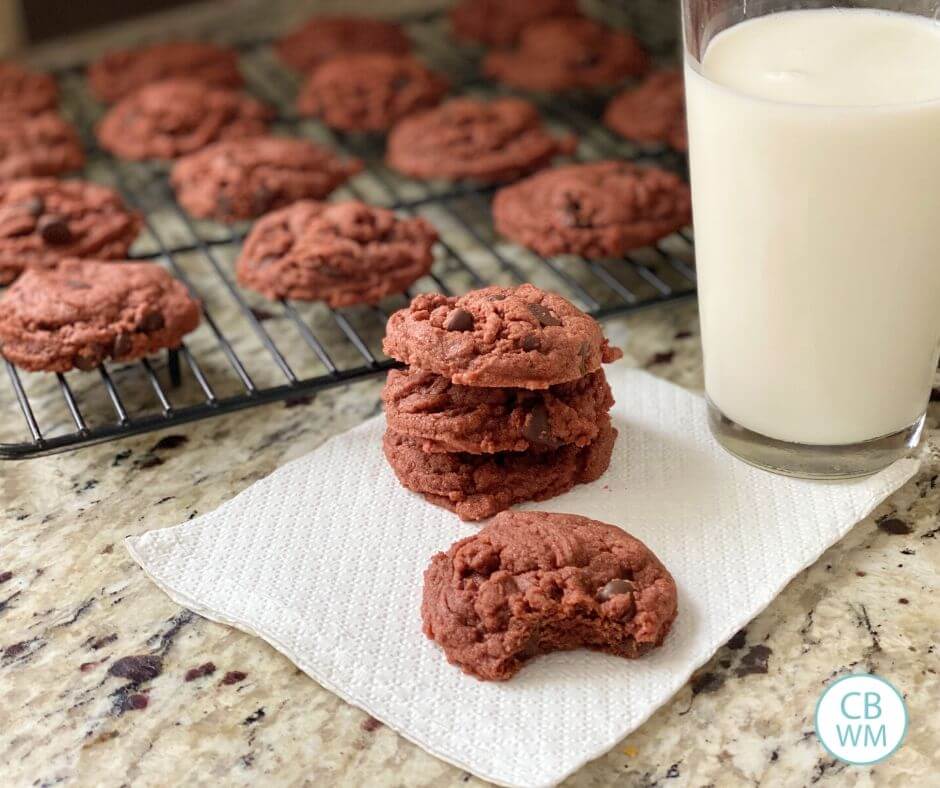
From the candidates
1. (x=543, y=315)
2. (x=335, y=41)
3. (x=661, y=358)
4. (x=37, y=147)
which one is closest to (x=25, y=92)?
(x=37, y=147)

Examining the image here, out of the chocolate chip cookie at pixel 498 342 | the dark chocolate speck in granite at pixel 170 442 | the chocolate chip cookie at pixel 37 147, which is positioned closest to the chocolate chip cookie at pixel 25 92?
the chocolate chip cookie at pixel 37 147

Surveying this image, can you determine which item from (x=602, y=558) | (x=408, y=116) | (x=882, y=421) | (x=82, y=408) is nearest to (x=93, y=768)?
(x=602, y=558)

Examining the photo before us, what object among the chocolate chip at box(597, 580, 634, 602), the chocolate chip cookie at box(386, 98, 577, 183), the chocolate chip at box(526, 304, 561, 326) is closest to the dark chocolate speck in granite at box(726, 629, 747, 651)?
the chocolate chip at box(597, 580, 634, 602)

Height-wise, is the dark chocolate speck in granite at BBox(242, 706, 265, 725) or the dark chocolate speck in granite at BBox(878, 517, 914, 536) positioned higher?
the dark chocolate speck in granite at BBox(242, 706, 265, 725)

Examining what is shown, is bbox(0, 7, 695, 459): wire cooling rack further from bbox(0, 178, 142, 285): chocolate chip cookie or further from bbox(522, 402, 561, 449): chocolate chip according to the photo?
bbox(522, 402, 561, 449): chocolate chip

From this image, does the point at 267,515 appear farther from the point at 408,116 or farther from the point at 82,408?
the point at 408,116

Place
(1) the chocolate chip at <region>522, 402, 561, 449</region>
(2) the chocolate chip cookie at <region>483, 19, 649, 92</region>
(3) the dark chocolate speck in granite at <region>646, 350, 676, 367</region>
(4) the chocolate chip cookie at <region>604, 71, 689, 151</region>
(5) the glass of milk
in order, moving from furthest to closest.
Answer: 1. (2) the chocolate chip cookie at <region>483, 19, 649, 92</region>
2. (4) the chocolate chip cookie at <region>604, 71, 689, 151</region>
3. (3) the dark chocolate speck in granite at <region>646, 350, 676, 367</region>
4. (1) the chocolate chip at <region>522, 402, 561, 449</region>
5. (5) the glass of milk
